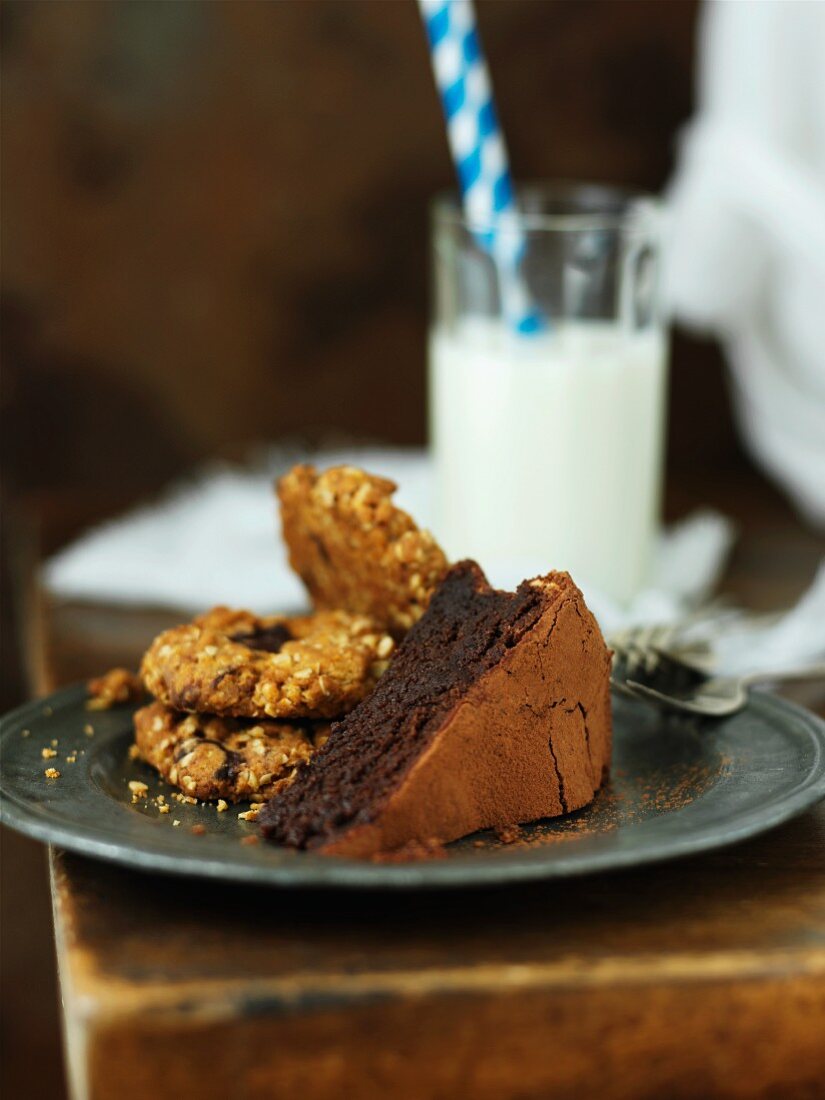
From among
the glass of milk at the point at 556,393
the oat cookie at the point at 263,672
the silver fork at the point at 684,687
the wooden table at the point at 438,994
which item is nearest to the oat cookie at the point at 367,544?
the oat cookie at the point at 263,672

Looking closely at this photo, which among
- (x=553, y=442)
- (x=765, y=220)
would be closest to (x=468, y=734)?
(x=553, y=442)

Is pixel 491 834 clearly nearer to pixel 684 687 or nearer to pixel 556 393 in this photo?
pixel 684 687

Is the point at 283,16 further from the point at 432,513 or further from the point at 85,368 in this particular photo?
the point at 432,513

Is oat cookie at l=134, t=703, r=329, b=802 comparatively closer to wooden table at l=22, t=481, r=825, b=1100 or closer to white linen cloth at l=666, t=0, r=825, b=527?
wooden table at l=22, t=481, r=825, b=1100

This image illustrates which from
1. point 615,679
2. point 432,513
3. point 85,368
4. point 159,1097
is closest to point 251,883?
point 159,1097

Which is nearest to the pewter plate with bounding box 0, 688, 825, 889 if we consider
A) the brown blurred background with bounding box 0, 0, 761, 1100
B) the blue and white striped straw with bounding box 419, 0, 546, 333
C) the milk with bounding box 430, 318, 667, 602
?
the milk with bounding box 430, 318, 667, 602

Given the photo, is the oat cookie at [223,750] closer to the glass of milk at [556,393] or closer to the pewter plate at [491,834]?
the pewter plate at [491,834]

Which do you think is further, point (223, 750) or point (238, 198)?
point (238, 198)
